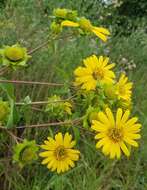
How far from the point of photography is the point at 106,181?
6.04 feet

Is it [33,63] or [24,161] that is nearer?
[24,161]

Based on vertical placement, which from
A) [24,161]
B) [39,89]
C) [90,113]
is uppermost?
[39,89]

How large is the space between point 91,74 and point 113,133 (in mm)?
178

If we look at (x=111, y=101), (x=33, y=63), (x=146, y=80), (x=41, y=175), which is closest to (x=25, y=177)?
(x=41, y=175)

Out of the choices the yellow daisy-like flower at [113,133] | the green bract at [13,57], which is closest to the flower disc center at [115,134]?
the yellow daisy-like flower at [113,133]

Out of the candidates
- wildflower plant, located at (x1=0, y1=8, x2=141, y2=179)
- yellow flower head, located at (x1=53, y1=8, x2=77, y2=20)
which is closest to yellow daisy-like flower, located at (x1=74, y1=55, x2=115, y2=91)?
wildflower plant, located at (x1=0, y1=8, x2=141, y2=179)

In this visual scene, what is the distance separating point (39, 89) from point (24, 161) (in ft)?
3.51

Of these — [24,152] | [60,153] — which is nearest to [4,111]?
[24,152]

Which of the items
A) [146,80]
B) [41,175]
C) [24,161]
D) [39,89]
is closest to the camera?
[24,161]

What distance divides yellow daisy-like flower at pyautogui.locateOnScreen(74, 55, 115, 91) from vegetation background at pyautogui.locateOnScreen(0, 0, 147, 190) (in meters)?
0.06

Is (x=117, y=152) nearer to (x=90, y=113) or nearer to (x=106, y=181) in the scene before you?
(x=90, y=113)

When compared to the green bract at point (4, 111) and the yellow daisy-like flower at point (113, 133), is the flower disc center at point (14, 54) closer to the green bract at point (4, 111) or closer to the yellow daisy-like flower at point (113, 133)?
the green bract at point (4, 111)

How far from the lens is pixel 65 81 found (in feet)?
4.37

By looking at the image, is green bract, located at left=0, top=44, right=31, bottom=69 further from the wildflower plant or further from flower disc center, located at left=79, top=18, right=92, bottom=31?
flower disc center, located at left=79, top=18, right=92, bottom=31
